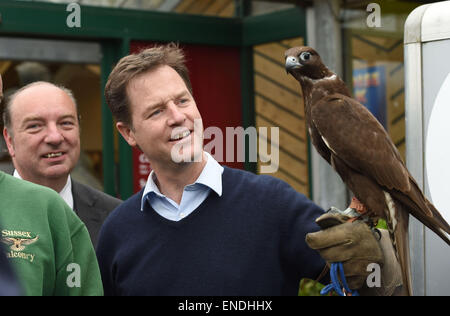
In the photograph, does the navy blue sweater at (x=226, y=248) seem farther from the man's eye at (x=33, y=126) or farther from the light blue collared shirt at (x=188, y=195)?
the man's eye at (x=33, y=126)

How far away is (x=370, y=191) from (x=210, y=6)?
5.43 metres

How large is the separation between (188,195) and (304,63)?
54 cm

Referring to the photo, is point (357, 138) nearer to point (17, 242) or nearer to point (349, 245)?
point (349, 245)

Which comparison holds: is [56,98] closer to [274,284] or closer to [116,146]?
[274,284]

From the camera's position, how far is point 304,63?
5.16 ft

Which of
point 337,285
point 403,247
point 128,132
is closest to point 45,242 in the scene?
point 128,132

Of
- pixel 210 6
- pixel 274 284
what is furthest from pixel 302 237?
pixel 210 6

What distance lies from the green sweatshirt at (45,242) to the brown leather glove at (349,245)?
1.87ft

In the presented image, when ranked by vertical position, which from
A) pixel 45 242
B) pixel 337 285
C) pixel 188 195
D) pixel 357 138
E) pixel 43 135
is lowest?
pixel 337 285

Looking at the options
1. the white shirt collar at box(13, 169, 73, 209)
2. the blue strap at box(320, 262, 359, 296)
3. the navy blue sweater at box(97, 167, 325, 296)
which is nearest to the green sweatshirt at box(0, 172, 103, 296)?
the navy blue sweater at box(97, 167, 325, 296)

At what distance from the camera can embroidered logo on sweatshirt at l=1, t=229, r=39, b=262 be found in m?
1.62

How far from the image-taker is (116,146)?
6.39m

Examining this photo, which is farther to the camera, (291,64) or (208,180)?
(208,180)

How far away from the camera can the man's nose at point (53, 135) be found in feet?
7.61
